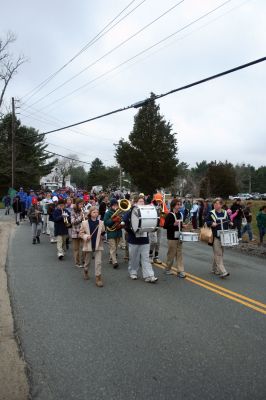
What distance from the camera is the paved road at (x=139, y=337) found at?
14.1 ft

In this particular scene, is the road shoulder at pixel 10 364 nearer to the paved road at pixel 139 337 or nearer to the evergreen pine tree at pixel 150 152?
the paved road at pixel 139 337

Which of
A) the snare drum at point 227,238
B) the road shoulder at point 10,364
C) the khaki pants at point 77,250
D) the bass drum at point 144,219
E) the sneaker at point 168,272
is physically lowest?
the road shoulder at point 10,364

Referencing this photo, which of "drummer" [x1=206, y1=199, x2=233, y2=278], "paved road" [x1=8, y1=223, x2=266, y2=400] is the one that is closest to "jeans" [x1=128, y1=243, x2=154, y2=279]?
"paved road" [x1=8, y1=223, x2=266, y2=400]

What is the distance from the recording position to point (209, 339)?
5613mm

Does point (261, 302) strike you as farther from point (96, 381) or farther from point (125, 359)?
point (96, 381)

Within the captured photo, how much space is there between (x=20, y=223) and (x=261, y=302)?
18.1 m

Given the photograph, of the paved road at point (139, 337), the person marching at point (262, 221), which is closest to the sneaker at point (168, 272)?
the paved road at point (139, 337)

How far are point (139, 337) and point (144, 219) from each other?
12.3 ft

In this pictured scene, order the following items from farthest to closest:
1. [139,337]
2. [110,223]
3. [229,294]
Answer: [110,223] → [229,294] → [139,337]

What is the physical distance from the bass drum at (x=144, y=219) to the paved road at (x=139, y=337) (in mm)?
1184

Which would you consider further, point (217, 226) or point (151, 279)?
point (217, 226)

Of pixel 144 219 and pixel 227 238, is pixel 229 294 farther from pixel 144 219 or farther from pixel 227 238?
pixel 144 219

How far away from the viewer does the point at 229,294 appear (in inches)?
319

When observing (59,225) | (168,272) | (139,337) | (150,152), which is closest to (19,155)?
(150,152)
